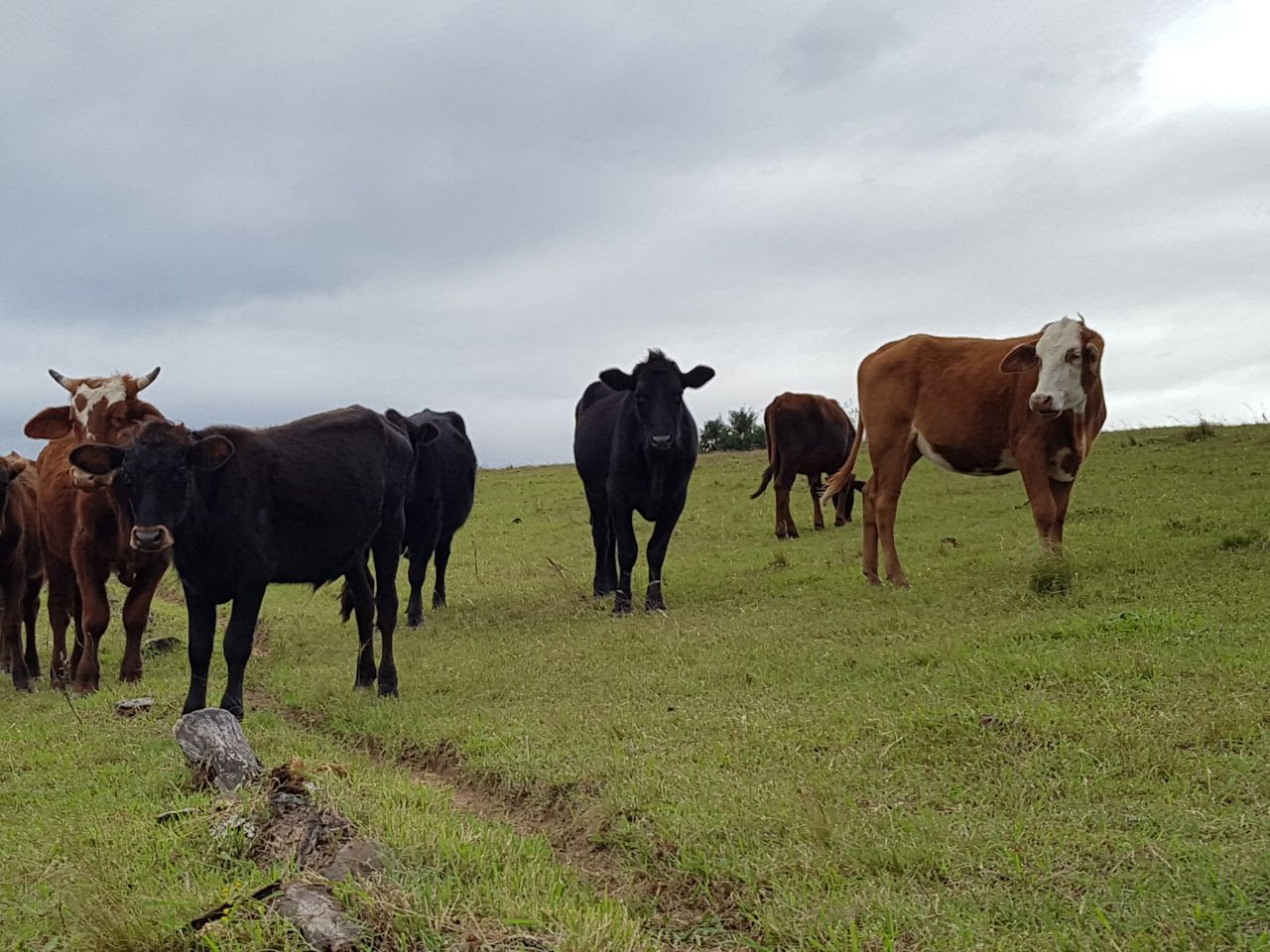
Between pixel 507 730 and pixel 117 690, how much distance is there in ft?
12.7

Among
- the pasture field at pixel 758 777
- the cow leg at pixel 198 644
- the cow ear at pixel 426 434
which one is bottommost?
the pasture field at pixel 758 777

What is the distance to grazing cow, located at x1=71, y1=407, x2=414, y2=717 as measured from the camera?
21.4ft

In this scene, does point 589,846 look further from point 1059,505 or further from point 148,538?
point 1059,505

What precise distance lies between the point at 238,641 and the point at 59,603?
377cm

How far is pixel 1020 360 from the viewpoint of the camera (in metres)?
9.59

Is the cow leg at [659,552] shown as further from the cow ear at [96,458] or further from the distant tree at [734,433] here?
the distant tree at [734,433]

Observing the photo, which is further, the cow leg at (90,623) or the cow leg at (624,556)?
the cow leg at (624,556)

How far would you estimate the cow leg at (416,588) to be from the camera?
37.9 feet

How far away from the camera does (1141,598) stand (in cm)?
783

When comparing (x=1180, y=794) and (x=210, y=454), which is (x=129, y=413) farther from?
(x=1180, y=794)

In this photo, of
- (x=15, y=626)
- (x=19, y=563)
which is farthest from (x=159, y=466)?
(x=19, y=563)

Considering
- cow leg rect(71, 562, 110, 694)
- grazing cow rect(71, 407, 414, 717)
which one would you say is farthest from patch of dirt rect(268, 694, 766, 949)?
cow leg rect(71, 562, 110, 694)

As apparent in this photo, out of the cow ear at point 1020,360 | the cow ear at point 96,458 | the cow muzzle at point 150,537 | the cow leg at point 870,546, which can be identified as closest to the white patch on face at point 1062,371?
the cow ear at point 1020,360

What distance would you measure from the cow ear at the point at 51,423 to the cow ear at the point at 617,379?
507cm
